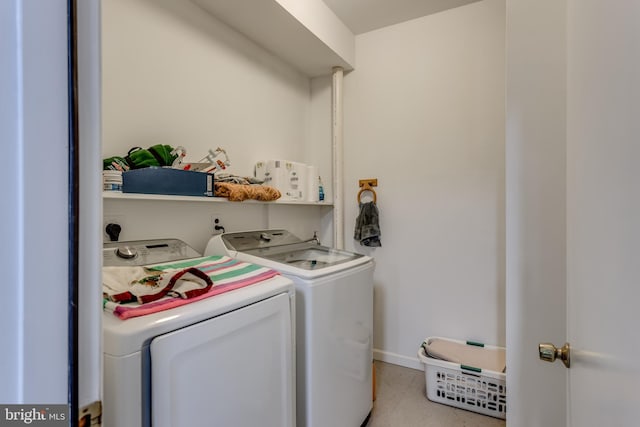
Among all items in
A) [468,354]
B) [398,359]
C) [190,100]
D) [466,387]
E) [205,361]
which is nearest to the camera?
[205,361]

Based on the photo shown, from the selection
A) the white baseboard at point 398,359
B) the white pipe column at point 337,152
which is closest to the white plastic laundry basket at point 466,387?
the white baseboard at point 398,359

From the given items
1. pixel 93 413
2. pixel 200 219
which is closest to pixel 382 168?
pixel 200 219

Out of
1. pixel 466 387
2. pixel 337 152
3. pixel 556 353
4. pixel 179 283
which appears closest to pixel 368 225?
pixel 337 152

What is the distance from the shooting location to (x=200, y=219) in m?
Result: 1.98

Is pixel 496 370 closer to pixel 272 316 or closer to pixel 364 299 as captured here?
pixel 364 299

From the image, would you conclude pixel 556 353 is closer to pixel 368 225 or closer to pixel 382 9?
pixel 368 225

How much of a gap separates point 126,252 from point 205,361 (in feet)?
2.33

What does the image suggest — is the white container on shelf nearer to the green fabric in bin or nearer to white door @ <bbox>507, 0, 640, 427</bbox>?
the green fabric in bin

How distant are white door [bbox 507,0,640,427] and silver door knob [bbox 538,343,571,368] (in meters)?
0.04

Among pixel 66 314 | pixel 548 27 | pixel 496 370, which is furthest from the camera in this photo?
pixel 496 370

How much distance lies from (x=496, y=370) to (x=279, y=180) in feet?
6.26

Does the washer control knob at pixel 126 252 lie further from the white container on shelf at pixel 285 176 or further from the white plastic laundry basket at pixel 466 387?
the white plastic laundry basket at pixel 466 387

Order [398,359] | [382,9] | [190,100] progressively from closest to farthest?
[190,100] → [382,9] → [398,359]

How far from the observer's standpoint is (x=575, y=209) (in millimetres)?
703
